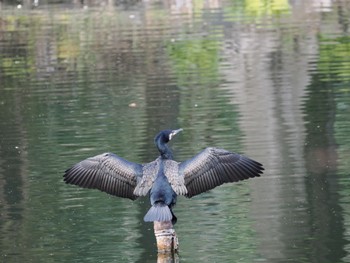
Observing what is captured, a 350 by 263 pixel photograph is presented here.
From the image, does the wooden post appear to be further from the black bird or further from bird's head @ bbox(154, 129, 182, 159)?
bird's head @ bbox(154, 129, 182, 159)

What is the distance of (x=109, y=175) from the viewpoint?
9.56 metres

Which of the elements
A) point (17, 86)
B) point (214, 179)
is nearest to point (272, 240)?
point (214, 179)

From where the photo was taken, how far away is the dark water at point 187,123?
9781 mm

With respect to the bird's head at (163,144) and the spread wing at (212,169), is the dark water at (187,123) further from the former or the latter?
the bird's head at (163,144)

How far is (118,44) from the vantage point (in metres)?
25.4

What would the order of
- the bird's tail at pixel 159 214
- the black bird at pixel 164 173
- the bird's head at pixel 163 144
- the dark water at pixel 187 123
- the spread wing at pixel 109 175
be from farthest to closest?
the dark water at pixel 187 123
the spread wing at pixel 109 175
the bird's head at pixel 163 144
the black bird at pixel 164 173
the bird's tail at pixel 159 214

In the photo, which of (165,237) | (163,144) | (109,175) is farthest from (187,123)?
(165,237)

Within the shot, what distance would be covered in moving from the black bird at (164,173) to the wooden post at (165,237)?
143 mm

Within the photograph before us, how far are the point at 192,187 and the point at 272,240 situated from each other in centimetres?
79

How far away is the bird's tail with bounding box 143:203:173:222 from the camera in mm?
8680

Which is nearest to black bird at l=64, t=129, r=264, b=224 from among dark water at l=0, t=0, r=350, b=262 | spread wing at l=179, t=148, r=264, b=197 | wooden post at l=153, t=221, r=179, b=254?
spread wing at l=179, t=148, r=264, b=197

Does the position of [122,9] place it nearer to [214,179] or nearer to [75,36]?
[75,36]

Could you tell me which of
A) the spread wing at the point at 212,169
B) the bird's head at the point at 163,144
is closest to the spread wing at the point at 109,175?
the bird's head at the point at 163,144

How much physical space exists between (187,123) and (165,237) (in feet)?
21.3
